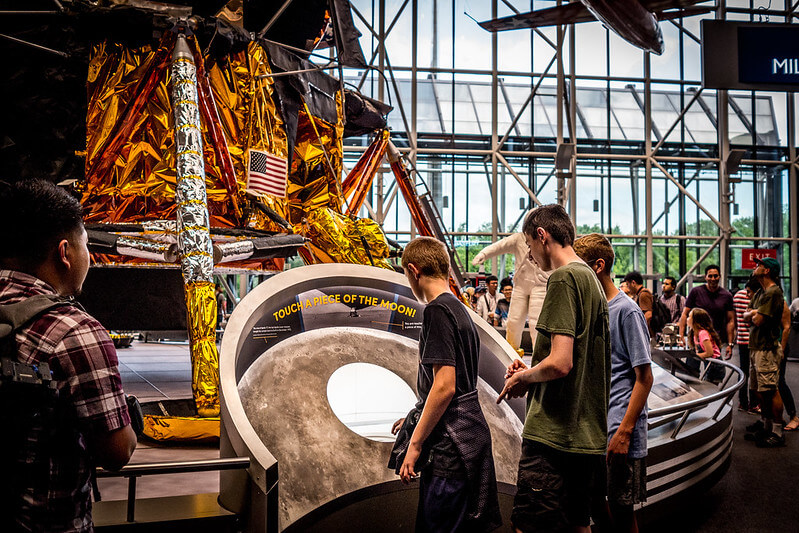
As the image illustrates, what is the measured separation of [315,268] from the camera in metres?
4.10

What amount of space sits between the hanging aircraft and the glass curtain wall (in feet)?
20.7

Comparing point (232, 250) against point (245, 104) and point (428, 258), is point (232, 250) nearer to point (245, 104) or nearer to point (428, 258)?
point (245, 104)

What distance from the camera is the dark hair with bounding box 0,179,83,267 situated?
163 cm

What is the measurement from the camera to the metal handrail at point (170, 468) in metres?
2.78

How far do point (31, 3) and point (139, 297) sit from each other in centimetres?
384

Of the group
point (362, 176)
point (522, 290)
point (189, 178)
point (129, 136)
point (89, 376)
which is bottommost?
point (522, 290)

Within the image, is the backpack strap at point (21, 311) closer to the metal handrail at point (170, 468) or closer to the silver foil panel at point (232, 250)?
the metal handrail at point (170, 468)

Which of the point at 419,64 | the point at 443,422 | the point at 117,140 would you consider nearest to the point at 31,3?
the point at 117,140

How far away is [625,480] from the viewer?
2.81 m

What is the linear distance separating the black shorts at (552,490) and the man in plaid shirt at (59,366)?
135 centimetres

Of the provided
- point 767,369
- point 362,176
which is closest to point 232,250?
point 362,176

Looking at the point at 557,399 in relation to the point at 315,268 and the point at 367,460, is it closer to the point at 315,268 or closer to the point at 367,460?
the point at 367,460

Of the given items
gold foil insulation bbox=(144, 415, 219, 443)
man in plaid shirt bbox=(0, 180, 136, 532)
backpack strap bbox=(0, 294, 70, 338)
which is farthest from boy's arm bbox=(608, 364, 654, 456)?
gold foil insulation bbox=(144, 415, 219, 443)

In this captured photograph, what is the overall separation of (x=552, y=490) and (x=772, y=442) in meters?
5.28
